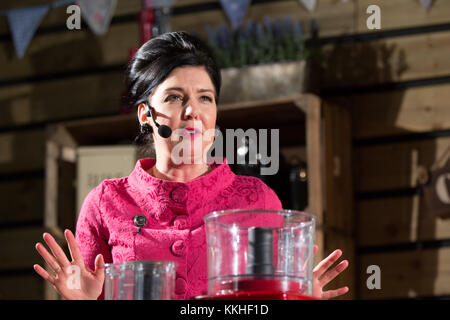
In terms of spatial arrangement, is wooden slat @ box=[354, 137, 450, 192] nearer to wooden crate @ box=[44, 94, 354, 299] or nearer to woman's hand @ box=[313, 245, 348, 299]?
wooden crate @ box=[44, 94, 354, 299]

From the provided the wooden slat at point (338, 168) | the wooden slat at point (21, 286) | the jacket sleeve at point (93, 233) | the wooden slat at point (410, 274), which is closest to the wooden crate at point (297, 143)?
the wooden slat at point (338, 168)

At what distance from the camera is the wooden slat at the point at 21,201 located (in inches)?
145

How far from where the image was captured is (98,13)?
3680mm

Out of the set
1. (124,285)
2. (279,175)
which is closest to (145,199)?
(124,285)

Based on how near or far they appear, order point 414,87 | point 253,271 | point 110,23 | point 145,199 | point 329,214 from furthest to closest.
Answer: point 110,23 < point 414,87 < point 329,214 < point 145,199 < point 253,271

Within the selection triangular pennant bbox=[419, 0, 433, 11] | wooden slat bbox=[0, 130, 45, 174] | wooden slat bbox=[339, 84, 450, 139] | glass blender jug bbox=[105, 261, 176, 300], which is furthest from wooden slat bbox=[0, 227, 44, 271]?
glass blender jug bbox=[105, 261, 176, 300]

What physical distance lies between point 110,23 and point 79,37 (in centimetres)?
18

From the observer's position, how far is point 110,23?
370 cm

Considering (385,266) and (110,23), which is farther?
(110,23)

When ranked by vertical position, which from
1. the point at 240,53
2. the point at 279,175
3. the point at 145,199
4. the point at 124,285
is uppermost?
the point at 240,53

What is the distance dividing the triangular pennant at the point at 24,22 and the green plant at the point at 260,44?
977 mm

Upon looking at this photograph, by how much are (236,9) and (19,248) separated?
1.51m

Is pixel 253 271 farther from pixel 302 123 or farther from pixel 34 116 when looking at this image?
pixel 34 116

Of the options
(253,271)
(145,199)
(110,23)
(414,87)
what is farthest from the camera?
(110,23)
